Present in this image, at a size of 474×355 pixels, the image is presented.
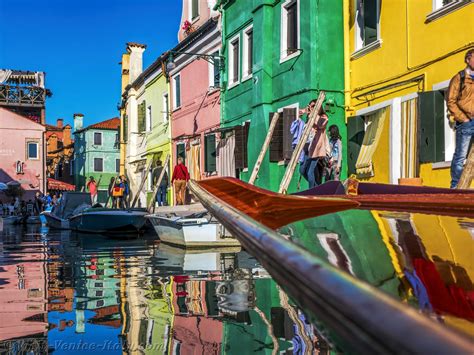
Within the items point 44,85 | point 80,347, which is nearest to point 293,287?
point 80,347

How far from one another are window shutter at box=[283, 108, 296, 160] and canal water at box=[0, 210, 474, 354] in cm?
614

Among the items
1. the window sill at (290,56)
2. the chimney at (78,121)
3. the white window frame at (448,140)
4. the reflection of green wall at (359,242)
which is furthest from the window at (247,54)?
the chimney at (78,121)

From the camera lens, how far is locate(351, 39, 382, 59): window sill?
1222 cm

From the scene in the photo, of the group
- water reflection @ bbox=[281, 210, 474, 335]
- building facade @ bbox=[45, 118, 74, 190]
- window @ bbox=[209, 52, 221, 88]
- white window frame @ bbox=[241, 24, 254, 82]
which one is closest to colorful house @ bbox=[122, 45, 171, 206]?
window @ bbox=[209, 52, 221, 88]

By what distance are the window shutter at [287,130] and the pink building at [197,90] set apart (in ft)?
16.0

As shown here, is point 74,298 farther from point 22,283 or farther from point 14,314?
point 22,283

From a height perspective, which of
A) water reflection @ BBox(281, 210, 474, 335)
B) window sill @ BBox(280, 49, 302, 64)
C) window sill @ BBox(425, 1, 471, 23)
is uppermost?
window sill @ BBox(280, 49, 302, 64)

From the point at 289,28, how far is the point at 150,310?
1186 centimetres

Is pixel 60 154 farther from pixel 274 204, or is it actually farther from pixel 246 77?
pixel 274 204

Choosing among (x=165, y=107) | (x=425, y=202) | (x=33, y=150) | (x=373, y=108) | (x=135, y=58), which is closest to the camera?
(x=425, y=202)

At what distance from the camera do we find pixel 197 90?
21.8 metres

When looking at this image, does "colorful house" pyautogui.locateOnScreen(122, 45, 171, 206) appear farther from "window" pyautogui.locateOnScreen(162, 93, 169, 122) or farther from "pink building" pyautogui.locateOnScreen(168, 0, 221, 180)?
"pink building" pyautogui.locateOnScreen(168, 0, 221, 180)

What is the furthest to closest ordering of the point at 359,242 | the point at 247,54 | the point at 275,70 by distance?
the point at 247,54 < the point at 275,70 < the point at 359,242

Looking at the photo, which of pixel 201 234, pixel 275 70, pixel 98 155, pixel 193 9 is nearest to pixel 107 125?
pixel 98 155
